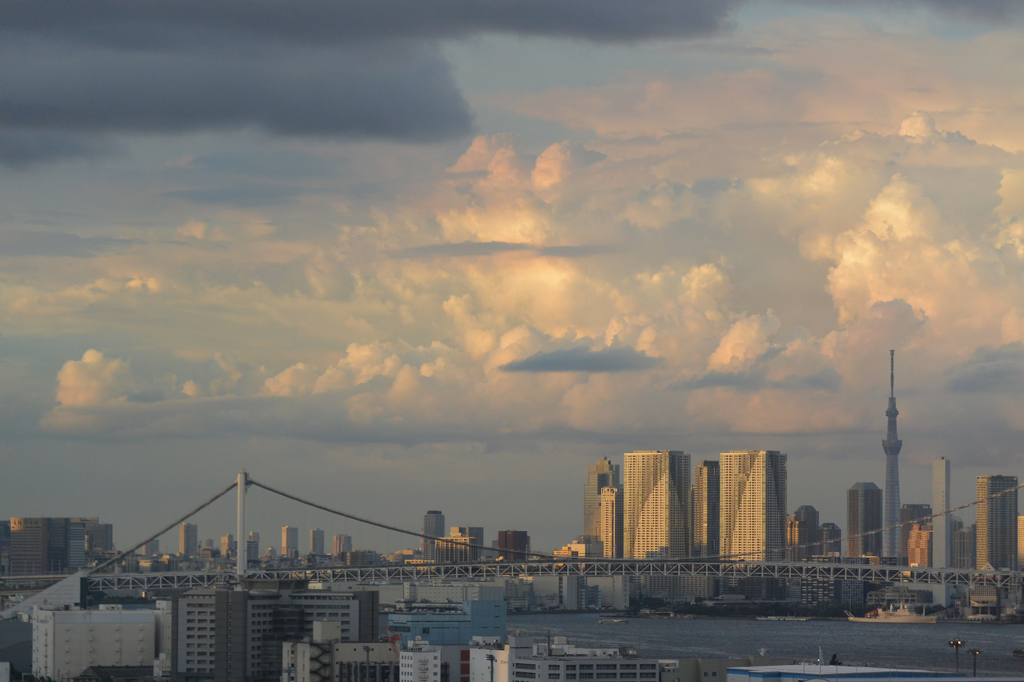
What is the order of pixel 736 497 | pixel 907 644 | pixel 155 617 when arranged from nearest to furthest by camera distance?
pixel 155 617, pixel 907 644, pixel 736 497

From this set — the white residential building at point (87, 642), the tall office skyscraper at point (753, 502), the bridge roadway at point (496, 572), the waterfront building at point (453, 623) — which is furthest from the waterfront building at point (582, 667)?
the tall office skyscraper at point (753, 502)

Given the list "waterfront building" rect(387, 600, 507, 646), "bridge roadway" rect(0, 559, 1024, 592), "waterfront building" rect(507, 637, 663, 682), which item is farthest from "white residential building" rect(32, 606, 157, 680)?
"waterfront building" rect(507, 637, 663, 682)

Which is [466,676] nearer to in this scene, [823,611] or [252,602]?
[252,602]

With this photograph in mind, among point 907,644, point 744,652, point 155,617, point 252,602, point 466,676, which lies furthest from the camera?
point 907,644

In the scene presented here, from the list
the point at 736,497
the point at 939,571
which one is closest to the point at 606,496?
the point at 736,497

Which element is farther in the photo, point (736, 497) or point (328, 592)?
point (736, 497)

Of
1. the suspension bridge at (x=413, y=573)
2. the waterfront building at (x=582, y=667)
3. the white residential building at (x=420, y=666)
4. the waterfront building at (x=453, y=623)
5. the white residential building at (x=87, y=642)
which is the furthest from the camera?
the suspension bridge at (x=413, y=573)

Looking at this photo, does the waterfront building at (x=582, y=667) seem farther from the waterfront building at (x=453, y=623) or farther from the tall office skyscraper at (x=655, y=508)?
the tall office skyscraper at (x=655, y=508)
